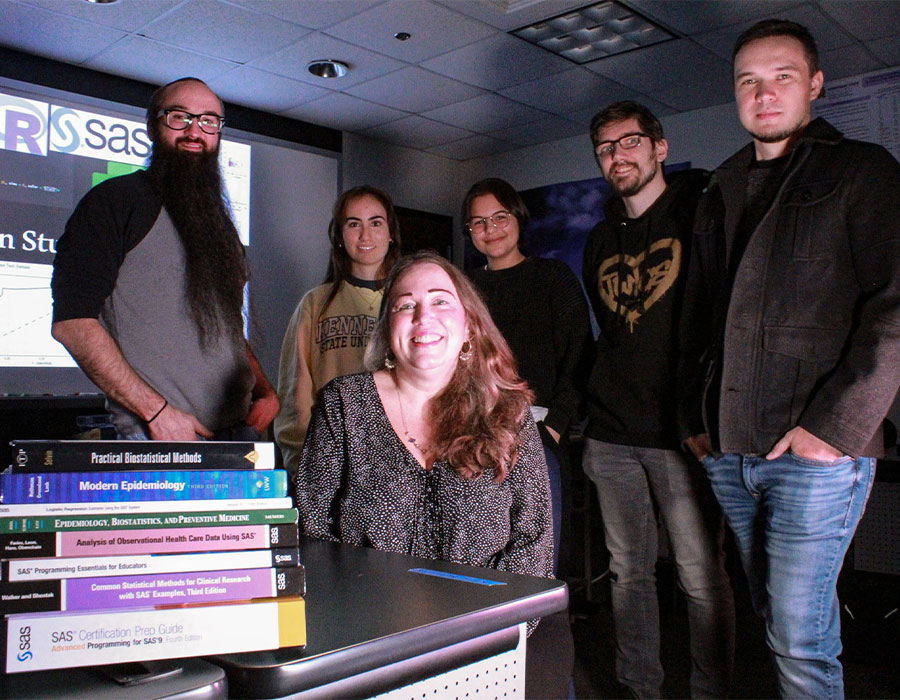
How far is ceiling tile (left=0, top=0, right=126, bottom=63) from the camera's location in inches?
141

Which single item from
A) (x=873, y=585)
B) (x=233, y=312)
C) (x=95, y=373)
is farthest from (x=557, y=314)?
(x=873, y=585)

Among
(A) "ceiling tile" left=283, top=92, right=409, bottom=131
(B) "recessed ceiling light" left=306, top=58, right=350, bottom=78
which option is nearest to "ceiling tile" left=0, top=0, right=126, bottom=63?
(B) "recessed ceiling light" left=306, top=58, right=350, bottom=78

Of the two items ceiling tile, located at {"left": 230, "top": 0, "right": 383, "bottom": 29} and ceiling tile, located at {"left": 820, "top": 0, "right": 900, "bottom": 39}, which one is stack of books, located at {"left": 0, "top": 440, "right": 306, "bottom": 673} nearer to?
ceiling tile, located at {"left": 230, "top": 0, "right": 383, "bottom": 29}

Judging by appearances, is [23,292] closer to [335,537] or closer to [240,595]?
[335,537]

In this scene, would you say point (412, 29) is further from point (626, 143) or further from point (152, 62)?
point (626, 143)

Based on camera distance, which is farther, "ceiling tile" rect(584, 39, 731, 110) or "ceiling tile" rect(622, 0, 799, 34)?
"ceiling tile" rect(584, 39, 731, 110)

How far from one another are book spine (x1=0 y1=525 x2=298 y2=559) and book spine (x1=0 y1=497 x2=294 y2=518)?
18mm

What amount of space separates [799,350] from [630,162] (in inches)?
31.6

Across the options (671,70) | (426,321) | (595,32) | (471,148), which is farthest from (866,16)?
(426,321)

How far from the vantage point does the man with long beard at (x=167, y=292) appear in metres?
1.62

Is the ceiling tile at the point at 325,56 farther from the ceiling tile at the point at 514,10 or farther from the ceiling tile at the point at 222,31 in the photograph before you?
the ceiling tile at the point at 514,10

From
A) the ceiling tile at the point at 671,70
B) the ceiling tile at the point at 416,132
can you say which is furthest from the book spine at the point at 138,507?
the ceiling tile at the point at 416,132

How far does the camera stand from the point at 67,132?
425cm

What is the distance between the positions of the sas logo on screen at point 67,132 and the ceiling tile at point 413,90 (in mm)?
1316
